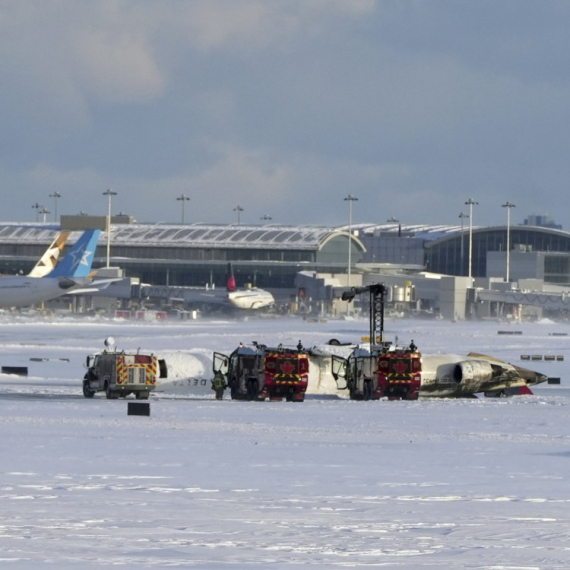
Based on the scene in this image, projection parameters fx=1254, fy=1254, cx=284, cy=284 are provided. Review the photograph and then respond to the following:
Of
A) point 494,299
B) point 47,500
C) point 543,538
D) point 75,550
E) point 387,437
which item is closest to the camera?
point 75,550

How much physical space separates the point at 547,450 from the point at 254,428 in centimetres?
924

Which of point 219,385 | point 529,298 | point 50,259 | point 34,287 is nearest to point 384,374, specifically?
point 219,385

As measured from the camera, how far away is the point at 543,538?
1884cm

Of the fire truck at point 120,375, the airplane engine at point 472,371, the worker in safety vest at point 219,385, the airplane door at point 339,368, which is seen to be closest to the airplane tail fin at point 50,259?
the airplane door at point 339,368

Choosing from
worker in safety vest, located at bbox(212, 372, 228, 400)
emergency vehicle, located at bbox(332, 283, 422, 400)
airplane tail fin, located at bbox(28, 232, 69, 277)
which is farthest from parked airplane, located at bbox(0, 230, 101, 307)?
emergency vehicle, located at bbox(332, 283, 422, 400)

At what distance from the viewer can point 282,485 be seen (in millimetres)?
24391

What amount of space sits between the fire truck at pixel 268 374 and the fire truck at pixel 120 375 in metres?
3.56

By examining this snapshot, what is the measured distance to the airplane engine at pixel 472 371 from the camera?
54.5 metres

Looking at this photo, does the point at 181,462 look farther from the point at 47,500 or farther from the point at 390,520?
the point at 390,520

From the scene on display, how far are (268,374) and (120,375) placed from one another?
19.4ft

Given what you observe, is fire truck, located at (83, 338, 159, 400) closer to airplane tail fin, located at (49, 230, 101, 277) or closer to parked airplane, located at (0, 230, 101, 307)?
parked airplane, located at (0, 230, 101, 307)

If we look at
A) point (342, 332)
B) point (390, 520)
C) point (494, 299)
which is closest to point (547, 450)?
point (390, 520)

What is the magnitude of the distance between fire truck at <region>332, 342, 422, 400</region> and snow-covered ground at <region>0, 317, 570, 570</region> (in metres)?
3.77

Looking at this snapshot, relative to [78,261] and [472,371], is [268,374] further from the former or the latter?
[78,261]
